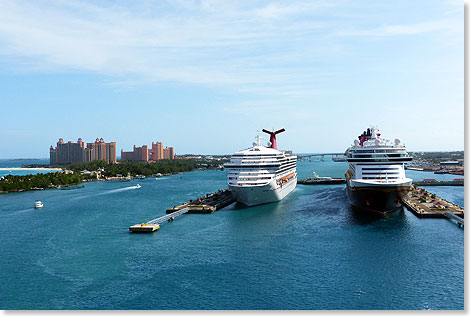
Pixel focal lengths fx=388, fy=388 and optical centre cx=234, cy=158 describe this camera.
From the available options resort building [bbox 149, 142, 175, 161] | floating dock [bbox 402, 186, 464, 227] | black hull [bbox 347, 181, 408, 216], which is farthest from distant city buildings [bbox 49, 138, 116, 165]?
black hull [bbox 347, 181, 408, 216]

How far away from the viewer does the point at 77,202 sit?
4216 centimetres

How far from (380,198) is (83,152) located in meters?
132

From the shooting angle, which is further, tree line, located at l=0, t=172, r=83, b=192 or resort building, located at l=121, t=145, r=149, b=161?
resort building, located at l=121, t=145, r=149, b=161

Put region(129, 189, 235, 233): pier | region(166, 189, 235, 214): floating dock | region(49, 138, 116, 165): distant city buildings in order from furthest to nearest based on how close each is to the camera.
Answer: region(49, 138, 116, 165): distant city buildings → region(166, 189, 235, 214): floating dock → region(129, 189, 235, 233): pier

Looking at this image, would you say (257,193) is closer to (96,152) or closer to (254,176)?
(254,176)

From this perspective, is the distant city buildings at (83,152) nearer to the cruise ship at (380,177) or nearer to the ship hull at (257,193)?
the ship hull at (257,193)

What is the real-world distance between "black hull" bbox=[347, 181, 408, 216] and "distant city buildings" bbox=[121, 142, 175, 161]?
138 m

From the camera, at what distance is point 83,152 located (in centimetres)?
14212

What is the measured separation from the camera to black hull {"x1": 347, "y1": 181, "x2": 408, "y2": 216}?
27.5 meters

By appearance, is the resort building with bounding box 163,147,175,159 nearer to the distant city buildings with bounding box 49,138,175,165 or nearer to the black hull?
the distant city buildings with bounding box 49,138,175,165

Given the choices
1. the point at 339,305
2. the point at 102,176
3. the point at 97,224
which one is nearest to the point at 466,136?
the point at 339,305

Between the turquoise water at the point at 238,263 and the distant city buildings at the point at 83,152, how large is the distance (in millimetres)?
114609

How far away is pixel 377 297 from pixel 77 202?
118 feet

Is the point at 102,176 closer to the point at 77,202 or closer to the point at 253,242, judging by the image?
the point at 77,202
